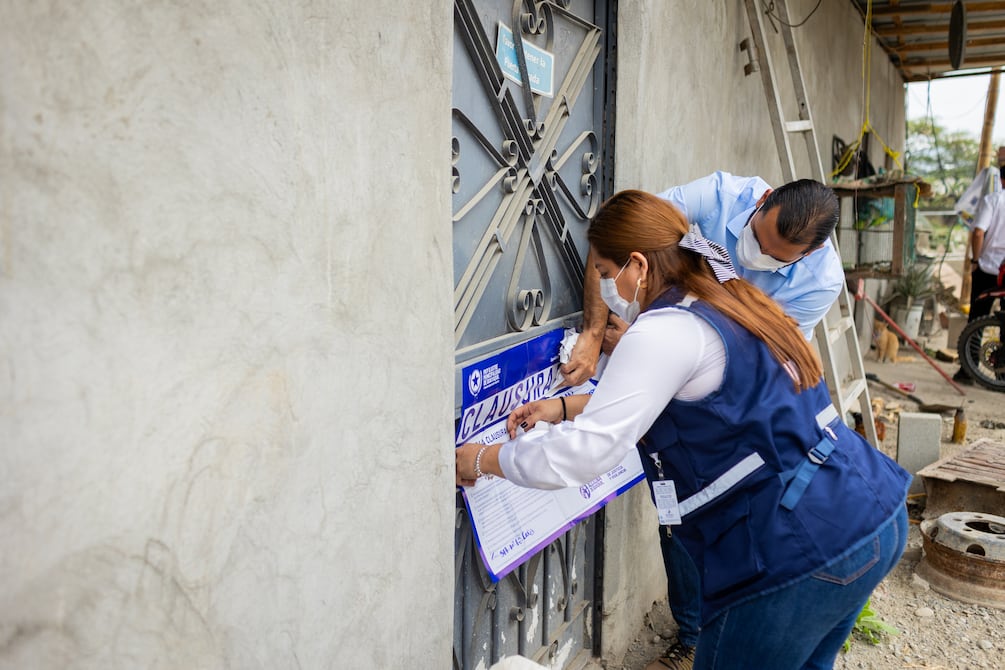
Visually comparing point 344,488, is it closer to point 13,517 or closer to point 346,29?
point 13,517

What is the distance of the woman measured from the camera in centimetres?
174

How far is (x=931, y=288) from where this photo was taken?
1206 centimetres

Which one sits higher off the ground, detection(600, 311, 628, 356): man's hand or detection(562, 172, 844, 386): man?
detection(562, 172, 844, 386): man

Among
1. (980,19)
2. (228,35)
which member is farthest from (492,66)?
(980,19)

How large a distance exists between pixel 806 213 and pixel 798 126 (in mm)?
2291

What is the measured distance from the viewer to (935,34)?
1065cm

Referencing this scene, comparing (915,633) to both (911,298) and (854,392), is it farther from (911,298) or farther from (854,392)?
(911,298)

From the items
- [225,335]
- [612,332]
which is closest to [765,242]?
[612,332]

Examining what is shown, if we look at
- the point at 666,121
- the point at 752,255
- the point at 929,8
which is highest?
A: the point at 929,8

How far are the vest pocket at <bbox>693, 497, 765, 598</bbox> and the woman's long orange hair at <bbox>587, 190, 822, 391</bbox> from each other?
1.09 ft

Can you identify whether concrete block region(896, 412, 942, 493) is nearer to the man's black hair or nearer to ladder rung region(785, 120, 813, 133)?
ladder rung region(785, 120, 813, 133)

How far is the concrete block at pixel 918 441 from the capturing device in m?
5.24

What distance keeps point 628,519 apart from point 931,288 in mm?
10809

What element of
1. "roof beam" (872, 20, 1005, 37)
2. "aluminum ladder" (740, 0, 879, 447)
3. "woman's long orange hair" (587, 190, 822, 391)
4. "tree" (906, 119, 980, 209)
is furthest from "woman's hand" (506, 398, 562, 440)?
"tree" (906, 119, 980, 209)
